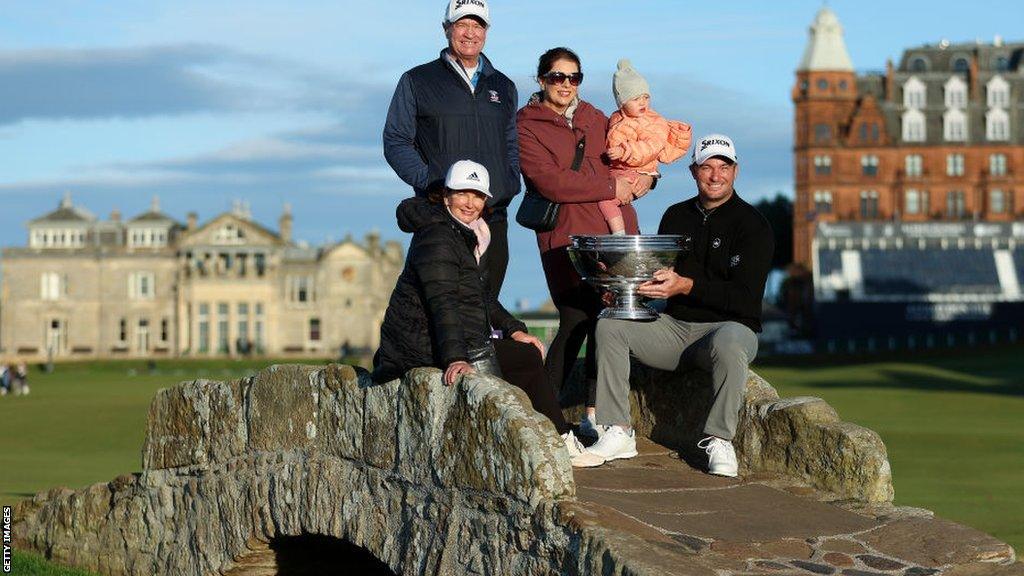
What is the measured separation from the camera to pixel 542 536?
8719mm

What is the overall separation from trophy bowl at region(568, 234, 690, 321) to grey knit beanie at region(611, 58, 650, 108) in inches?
42.2

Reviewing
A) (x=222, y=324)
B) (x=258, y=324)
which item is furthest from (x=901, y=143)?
(x=222, y=324)

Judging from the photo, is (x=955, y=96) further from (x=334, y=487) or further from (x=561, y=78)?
(x=334, y=487)

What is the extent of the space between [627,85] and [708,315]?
60.7 inches

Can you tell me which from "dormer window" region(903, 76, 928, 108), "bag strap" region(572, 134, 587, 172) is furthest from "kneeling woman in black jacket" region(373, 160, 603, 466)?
"dormer window" region(903, 76, 928, 108)

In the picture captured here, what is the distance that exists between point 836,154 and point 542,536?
374 ft

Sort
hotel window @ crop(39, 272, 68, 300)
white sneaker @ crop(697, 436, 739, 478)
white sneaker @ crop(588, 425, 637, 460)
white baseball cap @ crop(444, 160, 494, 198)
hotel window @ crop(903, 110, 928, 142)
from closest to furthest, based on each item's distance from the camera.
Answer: white baseball cap @ crop(444, 160, 494, 198) < white sneaker @ crop(697, 436, 739, 478) < white sneaker @ crop(588, 425, 637, 460) < hotel window @ crop(903, 110, 928, 142) < hotel window @ crop(39, 272, 68, 300)

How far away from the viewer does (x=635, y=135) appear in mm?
11414

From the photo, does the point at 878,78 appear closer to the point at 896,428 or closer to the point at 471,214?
the point at 896,428

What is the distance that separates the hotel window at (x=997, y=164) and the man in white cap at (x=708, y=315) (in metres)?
116

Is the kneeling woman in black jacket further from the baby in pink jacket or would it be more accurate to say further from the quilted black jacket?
the baby in pink jacket

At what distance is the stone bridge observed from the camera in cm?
873

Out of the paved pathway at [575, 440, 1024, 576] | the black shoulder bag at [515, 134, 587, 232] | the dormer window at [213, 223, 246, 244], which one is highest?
the dormer window at [213, 223, 246, 244]

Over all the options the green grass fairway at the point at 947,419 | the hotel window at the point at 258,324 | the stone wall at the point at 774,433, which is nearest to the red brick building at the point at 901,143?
the hotel window at the point at 258,324
